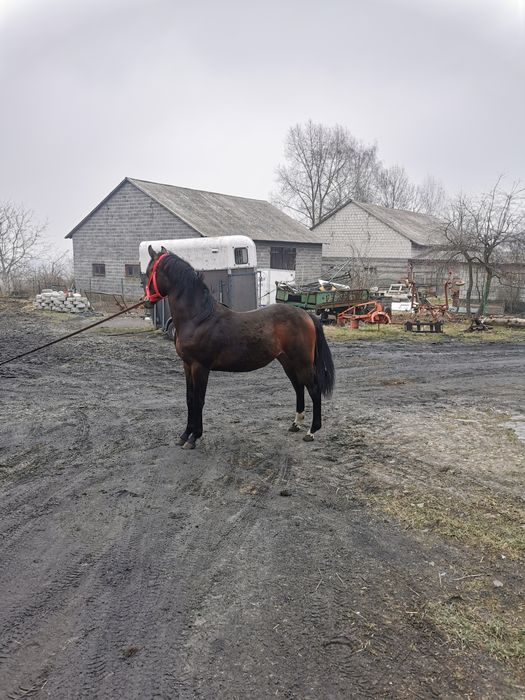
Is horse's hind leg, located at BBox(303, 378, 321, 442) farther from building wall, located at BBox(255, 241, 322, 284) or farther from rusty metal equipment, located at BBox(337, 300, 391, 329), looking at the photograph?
building wall, located at BBox(255, 241, 322, 284)

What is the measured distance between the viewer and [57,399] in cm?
827

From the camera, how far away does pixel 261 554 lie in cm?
367

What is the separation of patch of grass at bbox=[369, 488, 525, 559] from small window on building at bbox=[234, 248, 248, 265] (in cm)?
1260

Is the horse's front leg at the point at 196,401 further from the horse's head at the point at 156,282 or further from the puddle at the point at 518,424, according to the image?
the puddle at the point at 518,424

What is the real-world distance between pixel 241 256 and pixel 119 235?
42.2 ft

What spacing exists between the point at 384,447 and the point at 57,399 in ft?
17.1

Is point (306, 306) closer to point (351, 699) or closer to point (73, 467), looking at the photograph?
point (73, 467)

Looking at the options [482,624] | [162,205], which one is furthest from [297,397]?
[162,205]

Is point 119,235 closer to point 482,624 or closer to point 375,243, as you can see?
point 375,243

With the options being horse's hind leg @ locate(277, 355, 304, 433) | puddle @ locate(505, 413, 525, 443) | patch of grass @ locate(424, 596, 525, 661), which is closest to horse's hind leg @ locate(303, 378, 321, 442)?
horse's hind leg @ locate(277, 355, 304, 433)

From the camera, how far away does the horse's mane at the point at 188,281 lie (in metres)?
6.13

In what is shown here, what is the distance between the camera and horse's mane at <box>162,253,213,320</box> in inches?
241

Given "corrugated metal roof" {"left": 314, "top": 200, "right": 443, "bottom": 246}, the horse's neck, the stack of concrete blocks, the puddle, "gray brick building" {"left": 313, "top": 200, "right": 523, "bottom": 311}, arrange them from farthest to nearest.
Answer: "corrugated metal roof" {"left": 314, "top": 200, "right": 443, "bottom": 246} → "gray brick building" {"left": 313, "top": 200, "right": 523, "bottom": 311} → the stack of concrete blocks → the puddle → the horse's neck

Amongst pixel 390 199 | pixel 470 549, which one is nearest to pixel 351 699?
pixel 470 549
